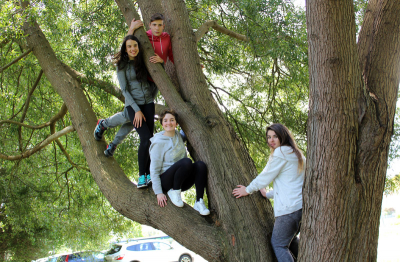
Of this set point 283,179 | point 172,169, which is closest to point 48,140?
point 172,169

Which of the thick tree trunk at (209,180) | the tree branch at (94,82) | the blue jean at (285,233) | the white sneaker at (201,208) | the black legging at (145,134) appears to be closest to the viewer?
the blue jean at (285,233)

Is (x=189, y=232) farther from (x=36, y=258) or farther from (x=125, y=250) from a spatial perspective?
(x=125, y=250)

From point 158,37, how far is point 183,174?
5.30ft

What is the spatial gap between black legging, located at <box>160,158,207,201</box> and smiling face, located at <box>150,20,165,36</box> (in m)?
1.49

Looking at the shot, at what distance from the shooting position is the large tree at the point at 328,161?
2.18m

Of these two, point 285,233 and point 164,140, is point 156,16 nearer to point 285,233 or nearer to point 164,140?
point 164,140

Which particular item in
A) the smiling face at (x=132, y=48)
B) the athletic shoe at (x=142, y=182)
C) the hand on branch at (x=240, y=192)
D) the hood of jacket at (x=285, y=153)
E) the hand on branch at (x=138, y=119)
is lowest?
the hand on branch at (x=240, y=192)

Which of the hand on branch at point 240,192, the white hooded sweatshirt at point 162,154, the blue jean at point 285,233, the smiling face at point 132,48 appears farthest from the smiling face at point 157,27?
the blue jean at point 285,233

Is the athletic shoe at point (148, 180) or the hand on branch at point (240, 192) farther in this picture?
the athletic shoe at point (148, 180)

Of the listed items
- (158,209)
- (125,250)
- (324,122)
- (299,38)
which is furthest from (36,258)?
(324,122)

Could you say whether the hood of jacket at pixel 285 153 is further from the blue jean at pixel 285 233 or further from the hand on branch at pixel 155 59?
the hand on branch at pixel 155 59

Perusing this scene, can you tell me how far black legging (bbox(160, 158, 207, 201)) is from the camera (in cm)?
289

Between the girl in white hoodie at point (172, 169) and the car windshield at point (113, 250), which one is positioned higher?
the girl in white hoodie at point (172, 169)

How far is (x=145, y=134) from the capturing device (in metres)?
3.32
